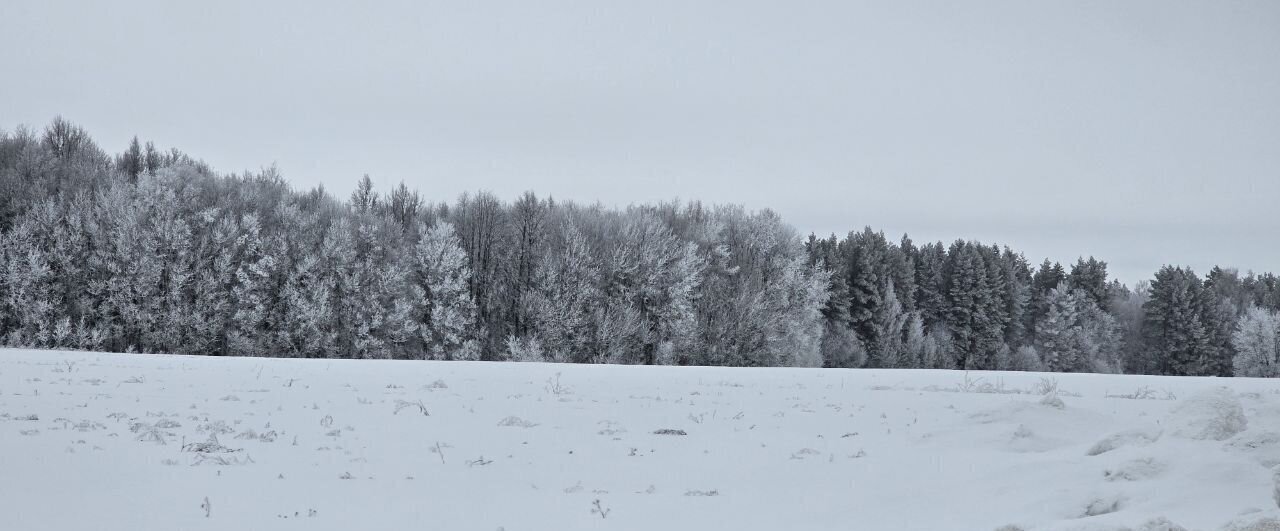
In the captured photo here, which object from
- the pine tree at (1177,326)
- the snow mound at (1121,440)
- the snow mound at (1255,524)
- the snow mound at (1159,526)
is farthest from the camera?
the pine tree at (1177,326)

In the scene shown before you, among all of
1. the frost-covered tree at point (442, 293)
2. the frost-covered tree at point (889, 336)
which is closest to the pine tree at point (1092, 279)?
the frost-covered tree at point (889, 336)

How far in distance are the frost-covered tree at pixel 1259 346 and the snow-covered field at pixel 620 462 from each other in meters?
73.7

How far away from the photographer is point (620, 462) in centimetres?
920

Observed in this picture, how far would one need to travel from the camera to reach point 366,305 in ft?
166

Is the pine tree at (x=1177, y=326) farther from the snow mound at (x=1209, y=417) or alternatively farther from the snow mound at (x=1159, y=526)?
the snow mound at (x=1159, y=526)

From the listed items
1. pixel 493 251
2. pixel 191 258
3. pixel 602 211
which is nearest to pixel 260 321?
pixel 191 258

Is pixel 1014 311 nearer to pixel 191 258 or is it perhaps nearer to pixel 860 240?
pixel 860 240

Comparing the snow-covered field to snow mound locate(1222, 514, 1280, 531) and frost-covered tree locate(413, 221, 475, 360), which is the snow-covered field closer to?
snow mound locate(1222, 514, 1280, 531)

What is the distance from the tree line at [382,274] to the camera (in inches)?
1777

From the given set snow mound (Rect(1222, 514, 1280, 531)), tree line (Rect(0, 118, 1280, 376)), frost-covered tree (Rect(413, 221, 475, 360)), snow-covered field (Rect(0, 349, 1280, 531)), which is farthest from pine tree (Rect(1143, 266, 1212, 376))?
snow mound (Rect(1222, 514, 1280, 531))

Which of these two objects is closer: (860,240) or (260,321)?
(260,321)

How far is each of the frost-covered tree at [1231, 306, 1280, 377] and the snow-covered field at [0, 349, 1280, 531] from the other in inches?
2903

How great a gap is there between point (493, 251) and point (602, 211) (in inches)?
338

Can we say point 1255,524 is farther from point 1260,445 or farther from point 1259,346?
point 1259,346
